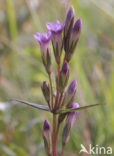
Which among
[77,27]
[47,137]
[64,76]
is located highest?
[77,27]

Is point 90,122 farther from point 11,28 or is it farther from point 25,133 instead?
point 11,28

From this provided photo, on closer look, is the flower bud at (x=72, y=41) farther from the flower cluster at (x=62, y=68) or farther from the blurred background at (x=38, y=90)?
the blurred background at (x=38, y=90)

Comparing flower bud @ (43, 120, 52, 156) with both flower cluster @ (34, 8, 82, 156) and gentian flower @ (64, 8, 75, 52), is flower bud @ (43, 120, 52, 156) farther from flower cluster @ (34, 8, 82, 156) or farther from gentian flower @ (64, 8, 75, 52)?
gentian flower @ (64, 8, 75, 52)

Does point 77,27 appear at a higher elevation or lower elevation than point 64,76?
higher

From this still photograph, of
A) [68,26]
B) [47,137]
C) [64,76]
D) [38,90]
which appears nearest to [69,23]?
[68,26]

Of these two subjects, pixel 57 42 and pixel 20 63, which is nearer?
pixel 57 42

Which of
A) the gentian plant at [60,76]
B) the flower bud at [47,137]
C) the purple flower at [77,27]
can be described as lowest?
the flower bud at [47,137]

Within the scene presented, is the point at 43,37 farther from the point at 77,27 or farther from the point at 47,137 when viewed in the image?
the point at 47,137

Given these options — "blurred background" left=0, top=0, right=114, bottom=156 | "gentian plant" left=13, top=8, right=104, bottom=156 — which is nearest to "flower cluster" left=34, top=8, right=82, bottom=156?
"gentian plant" left=13, top=8, right=104, bottom=156

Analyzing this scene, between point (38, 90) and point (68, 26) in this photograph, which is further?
point (38, 90)

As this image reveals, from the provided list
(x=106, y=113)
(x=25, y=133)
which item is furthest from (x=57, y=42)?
(x=106, y=113)

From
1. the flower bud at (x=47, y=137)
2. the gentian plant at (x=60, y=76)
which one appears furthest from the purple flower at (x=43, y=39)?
the flower bud at (x=47, y=137)
